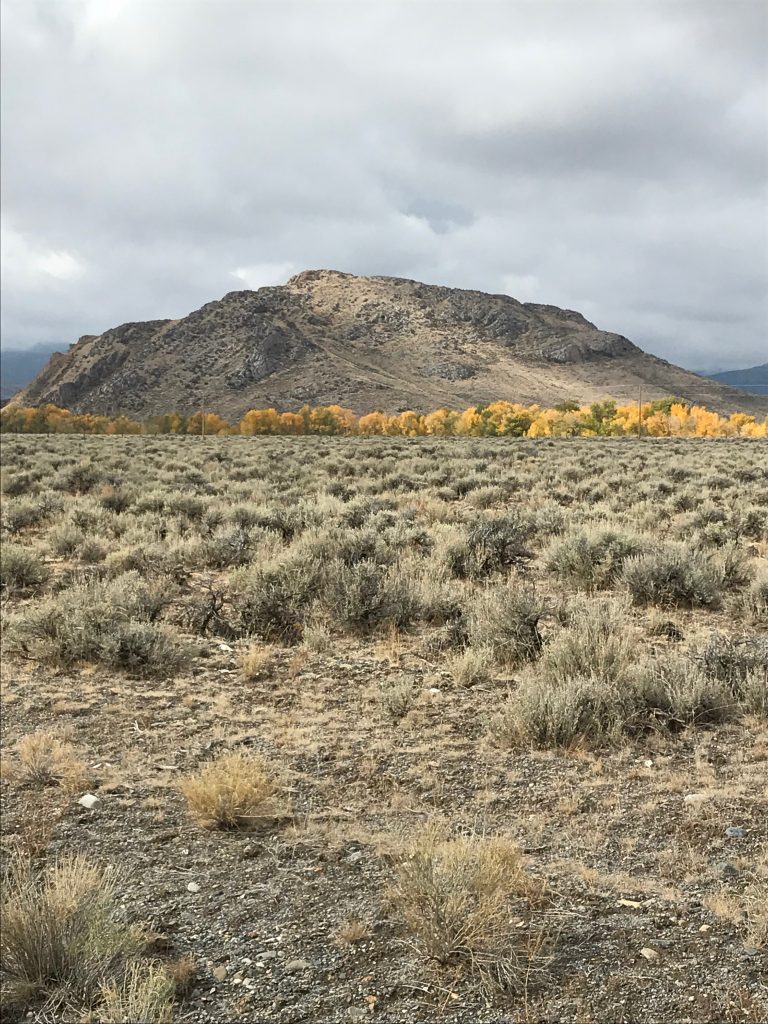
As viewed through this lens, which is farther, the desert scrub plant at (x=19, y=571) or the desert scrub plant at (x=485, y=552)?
the desert scrub plant at (x=485, y=552)

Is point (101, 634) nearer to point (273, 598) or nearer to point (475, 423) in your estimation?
point (273, 598)

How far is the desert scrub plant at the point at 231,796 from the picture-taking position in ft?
13.8

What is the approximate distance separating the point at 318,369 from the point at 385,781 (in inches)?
6302

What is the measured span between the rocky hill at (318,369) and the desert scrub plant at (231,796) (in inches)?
5387

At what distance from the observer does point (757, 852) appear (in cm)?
370

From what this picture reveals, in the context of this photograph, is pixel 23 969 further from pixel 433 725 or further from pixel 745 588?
pixel 745 588

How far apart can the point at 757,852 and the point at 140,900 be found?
326cm

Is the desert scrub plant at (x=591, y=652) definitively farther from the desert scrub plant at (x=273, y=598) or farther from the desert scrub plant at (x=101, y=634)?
the desert scrub plant at (x=101, y=634)

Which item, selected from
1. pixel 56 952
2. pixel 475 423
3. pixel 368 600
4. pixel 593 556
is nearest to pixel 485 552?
pixel 593 556

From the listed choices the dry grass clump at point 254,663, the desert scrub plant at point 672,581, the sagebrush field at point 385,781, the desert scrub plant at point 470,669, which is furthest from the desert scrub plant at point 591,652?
the dry grass clump at point 254,663

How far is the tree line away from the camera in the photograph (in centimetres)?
7994

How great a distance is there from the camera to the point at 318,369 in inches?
6304

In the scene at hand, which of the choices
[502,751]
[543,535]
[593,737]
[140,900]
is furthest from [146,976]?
[543,535]

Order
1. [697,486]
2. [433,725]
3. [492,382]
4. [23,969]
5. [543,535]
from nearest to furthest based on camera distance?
[23,969] → [433,725] → [543,535] → [697,486] → [492,382]
